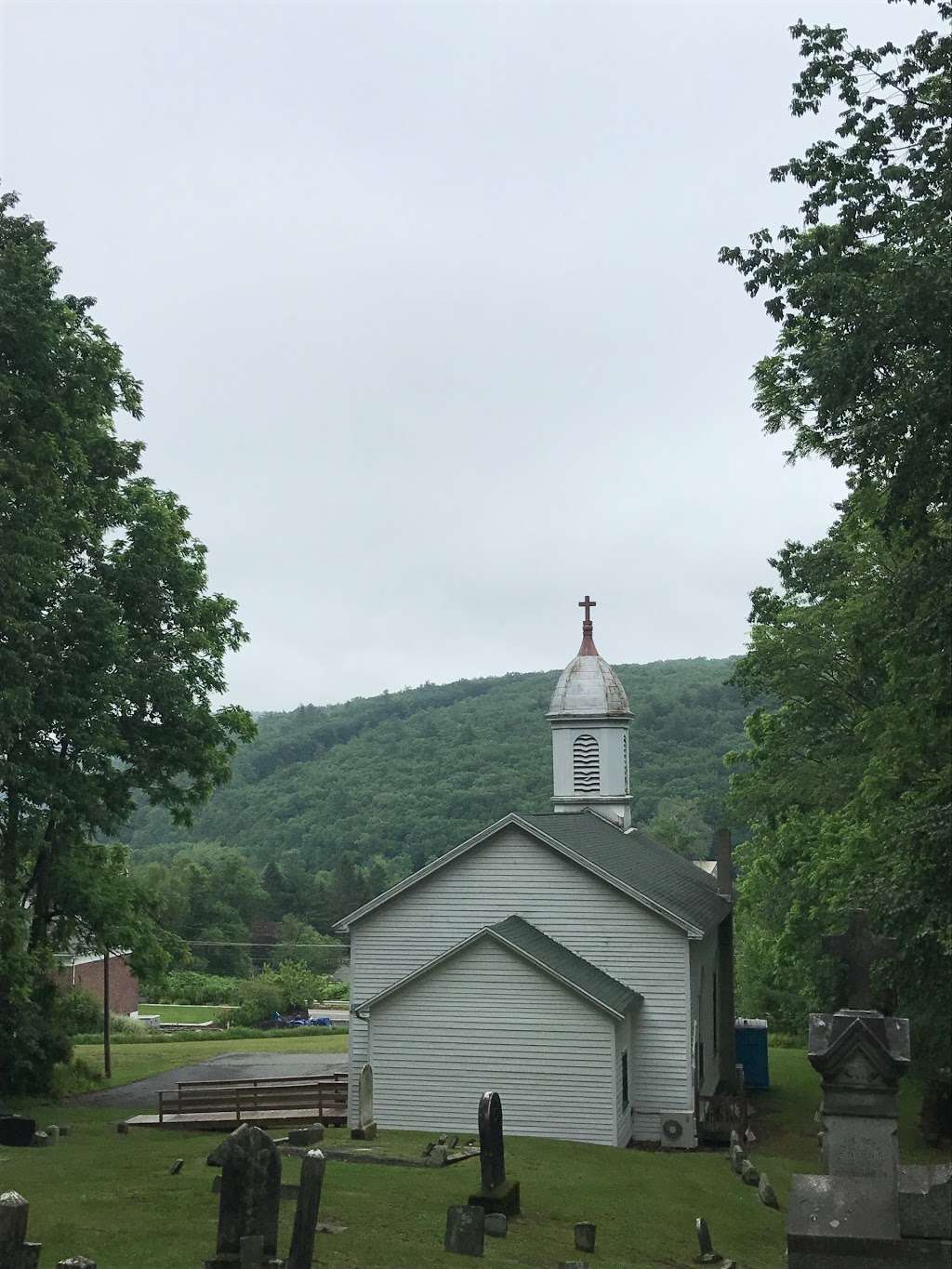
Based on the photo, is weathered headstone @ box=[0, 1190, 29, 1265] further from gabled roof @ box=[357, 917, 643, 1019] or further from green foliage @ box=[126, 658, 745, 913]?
green foliage @ box=[126, 658, 745, 913]

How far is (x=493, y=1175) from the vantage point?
1936 centimetres

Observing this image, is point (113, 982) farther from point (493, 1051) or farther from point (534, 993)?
point (534, 993)

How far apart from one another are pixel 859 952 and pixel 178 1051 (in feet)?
138

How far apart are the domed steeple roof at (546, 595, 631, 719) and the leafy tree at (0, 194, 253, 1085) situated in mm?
10068

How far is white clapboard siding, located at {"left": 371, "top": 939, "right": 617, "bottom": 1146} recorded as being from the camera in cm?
2856

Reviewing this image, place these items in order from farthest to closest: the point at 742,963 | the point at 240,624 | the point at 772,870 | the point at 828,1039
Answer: the point at 742,963 < the point at 772,870 < the point at 240,624 < the point at 828,1039

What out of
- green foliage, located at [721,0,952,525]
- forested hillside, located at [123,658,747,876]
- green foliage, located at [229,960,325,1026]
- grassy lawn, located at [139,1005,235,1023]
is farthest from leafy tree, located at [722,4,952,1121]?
forested hillside, located at [123,658,747,876]

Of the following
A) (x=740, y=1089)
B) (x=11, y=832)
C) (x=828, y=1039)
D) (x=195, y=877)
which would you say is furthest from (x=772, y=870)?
(x=195, y=877)

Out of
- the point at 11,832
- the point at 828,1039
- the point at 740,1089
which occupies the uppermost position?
the point at 11,832

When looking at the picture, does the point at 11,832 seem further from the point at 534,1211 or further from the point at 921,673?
the point at 921,673

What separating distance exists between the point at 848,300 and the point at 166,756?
20.8 m

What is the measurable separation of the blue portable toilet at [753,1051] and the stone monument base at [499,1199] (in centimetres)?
2275

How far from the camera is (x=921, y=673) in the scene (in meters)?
25.2

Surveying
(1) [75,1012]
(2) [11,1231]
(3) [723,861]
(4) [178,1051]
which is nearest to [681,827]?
(4) [178,1051]
